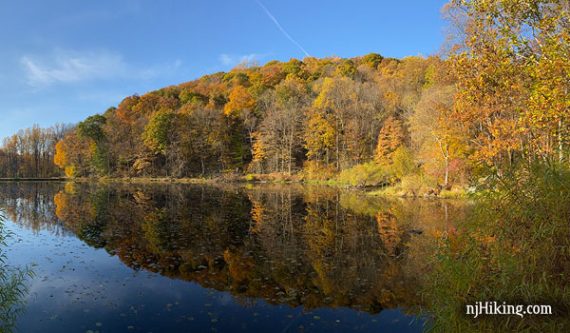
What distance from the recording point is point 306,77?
90875 mm

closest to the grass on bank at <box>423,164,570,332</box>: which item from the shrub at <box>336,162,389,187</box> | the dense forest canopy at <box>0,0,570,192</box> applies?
the dense forest canopy at <box>0,0,570,192</box>

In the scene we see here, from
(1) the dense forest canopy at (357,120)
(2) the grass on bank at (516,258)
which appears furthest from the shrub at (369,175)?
(2) the grass on bank at (516,258)

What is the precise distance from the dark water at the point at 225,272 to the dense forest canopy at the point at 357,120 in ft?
14.2

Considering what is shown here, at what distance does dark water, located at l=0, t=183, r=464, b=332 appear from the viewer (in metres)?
7.31

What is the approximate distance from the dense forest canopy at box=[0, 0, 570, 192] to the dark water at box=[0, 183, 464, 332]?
4336mm

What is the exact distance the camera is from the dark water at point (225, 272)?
7.31 meters

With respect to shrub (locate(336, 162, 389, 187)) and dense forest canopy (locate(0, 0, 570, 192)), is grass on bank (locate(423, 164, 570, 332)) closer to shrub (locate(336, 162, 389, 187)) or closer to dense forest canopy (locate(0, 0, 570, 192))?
dense forest canopy (locate(0, 0, 570, 192))

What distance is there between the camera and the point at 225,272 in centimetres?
1034

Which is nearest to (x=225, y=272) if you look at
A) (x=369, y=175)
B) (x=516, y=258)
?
(x=516, y=258)

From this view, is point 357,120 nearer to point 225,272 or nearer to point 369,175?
Result: point 369,175

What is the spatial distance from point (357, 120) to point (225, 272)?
48.0m

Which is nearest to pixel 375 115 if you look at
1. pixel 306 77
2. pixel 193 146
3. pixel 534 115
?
pixel 193 146

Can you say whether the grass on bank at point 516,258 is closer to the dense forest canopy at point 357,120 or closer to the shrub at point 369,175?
the dense forest canopy at point 357,120

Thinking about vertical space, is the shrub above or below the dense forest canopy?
below
